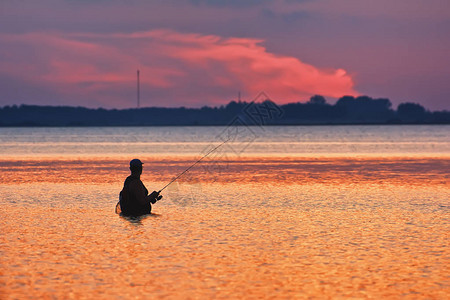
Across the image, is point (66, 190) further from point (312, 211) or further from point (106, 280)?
point (106, 280)

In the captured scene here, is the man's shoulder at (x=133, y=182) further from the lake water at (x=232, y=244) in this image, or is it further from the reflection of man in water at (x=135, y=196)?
the lake water at (x=232, y=244)

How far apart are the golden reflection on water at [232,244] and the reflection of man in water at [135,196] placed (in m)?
0.36

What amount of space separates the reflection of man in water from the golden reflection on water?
36 centimetres

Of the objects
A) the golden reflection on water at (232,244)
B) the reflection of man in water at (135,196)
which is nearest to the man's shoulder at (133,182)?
the reflection of man in water at (135,196)

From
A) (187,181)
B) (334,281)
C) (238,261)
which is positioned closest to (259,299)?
(334,281)

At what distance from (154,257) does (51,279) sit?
2161 millimetres

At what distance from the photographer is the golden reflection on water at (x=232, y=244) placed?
30.6ft

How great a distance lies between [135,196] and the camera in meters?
16.4

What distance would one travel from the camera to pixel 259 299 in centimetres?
861

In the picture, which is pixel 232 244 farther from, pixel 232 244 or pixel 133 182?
pixel 133 182

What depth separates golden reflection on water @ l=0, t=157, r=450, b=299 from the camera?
9320 millimetres

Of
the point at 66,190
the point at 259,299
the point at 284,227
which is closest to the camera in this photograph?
the point at 259,299

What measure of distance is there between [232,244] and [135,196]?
4517 millimetres

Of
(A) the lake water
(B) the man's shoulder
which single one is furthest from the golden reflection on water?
(B) the man's shoulder
